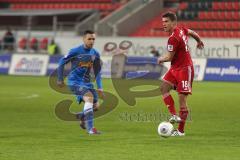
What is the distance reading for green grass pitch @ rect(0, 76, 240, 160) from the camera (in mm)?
10602

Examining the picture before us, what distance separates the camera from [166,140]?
12.6m

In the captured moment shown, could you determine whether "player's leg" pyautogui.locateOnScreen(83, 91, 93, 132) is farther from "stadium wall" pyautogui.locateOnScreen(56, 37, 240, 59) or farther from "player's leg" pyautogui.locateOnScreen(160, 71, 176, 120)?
"stadium wall" pyautogui.locateOnScreen(56, 37, 240, 59)

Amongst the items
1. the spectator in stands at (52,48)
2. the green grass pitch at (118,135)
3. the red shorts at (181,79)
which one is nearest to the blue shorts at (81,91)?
the green grass pitch at (118,135)

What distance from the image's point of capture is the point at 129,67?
117 ft

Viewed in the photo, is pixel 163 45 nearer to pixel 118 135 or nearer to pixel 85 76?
pixel 85 76

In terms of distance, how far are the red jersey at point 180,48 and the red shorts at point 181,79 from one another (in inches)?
3.7

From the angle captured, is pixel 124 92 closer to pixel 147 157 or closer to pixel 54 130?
pixel 54 130

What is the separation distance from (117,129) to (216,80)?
64.2 feet

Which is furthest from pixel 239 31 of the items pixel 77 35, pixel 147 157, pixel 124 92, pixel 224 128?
pixel 147 157

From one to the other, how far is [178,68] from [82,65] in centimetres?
189

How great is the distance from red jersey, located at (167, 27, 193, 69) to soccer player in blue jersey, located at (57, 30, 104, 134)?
62.1 inches

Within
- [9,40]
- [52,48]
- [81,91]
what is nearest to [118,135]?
[81,91]

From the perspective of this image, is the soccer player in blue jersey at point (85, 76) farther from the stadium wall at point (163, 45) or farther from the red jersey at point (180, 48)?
the stadium wall at point (163, 45)

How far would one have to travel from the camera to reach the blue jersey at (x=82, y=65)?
14.0m
